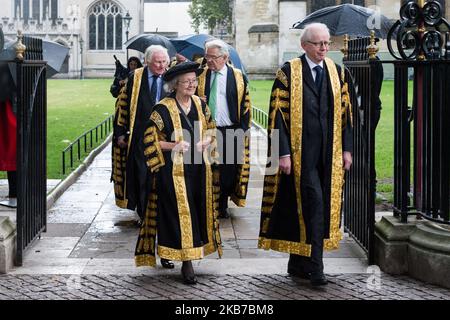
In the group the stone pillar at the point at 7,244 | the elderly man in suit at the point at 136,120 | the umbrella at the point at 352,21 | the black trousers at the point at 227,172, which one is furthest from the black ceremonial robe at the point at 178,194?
the umbrella at the point at 352,21

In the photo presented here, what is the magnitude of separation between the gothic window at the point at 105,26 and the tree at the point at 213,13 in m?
8.41

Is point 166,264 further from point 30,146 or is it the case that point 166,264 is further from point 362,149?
point 362,149

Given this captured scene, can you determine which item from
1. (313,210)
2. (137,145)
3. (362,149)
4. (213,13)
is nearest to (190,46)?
(137,145)

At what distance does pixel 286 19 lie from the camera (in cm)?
5009

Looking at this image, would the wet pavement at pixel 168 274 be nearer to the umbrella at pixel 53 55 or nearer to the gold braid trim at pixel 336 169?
the gold braid trim at pixel 336 169

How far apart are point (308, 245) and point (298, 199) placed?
14.6 inches

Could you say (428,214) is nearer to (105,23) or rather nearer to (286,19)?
(286,19)

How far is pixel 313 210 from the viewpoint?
7211 mm

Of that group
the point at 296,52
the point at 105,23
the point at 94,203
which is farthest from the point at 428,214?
the point at 105,23

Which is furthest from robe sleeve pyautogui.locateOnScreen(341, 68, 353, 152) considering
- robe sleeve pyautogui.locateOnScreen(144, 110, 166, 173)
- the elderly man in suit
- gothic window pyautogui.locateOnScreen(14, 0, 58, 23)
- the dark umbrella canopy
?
gothic window pyautogui.locateOnScreen(14, 0, 58, 23)

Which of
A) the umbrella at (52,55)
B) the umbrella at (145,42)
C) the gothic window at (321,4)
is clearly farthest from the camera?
the gothic window at (321,4)

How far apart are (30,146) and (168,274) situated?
1876 mm

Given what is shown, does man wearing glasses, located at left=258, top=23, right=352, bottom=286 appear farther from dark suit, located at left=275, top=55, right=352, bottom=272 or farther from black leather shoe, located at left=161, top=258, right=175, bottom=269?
black leather shoe, located at left=161, top=258, right=175, bottom=269

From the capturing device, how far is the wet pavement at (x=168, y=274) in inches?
271
